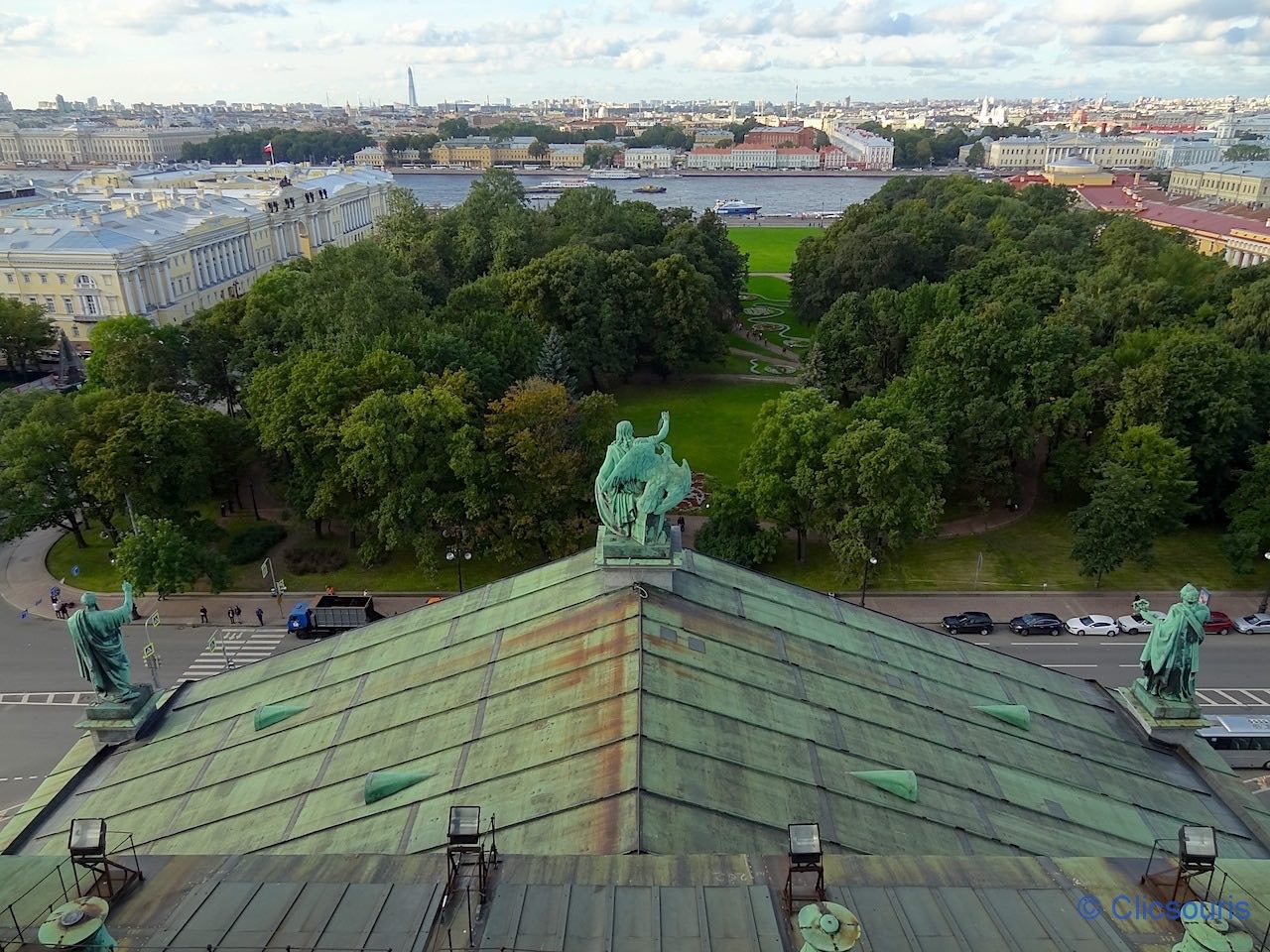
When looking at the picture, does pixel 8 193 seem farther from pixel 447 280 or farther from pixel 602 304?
pixel 602 304

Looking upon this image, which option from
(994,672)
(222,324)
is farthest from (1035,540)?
(222,324)

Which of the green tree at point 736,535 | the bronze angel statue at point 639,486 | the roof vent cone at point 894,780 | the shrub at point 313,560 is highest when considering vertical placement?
the bronze angel statue at point 639,486

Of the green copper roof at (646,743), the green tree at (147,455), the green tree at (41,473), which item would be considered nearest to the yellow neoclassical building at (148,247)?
the green tree at (41,473)

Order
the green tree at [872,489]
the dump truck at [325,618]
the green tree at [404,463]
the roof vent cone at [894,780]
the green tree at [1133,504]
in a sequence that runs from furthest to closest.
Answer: the green tree at [404,463] → the green tree at [1133,504] → the green tree at [872,489] → the dump truck at [325,618] → the roof vent cone at [894,780]

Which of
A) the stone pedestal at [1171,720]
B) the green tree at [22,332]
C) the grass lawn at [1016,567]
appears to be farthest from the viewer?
the green tree at [22,332]

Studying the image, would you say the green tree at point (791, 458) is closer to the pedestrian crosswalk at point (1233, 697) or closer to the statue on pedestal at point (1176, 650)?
the pedestrian crosswalk at point (1233, 697)

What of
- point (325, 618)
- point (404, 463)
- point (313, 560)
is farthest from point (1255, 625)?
point (313, 560)
